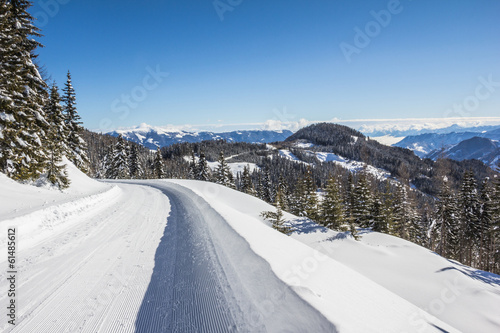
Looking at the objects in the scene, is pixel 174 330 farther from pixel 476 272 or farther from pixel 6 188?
pixel 476 272

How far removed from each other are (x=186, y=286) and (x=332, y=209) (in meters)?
20.2

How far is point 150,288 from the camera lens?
13.5ft

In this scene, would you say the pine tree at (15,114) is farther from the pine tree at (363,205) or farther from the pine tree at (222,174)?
the pine tree at (222,174)

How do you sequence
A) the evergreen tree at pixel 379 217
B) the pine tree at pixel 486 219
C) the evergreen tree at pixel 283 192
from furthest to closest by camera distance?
the evergreen tree at pixel 283 192 < the evergreen tree at pixel 379 217 < the pine tree at pixel 486 219

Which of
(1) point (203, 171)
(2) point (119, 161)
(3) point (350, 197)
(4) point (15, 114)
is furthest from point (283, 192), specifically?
(4) point (15, 114)

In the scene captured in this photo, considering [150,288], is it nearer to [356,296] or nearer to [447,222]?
[356,296]

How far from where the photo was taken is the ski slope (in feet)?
10.3

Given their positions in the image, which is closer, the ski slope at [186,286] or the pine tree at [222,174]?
the ski slope at [186,286]

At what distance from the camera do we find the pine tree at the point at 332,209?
21.8 meters

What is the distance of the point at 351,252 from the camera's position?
13.3 metres

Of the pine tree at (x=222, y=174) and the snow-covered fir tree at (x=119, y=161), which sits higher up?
the snow-covered fir tree at (x=119, y=161)

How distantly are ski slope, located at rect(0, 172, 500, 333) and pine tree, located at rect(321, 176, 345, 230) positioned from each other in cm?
1242

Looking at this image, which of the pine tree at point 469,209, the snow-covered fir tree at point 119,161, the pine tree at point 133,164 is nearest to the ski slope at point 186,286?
the pine tree at point 469,209

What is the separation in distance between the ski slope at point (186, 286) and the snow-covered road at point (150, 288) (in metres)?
0.02
